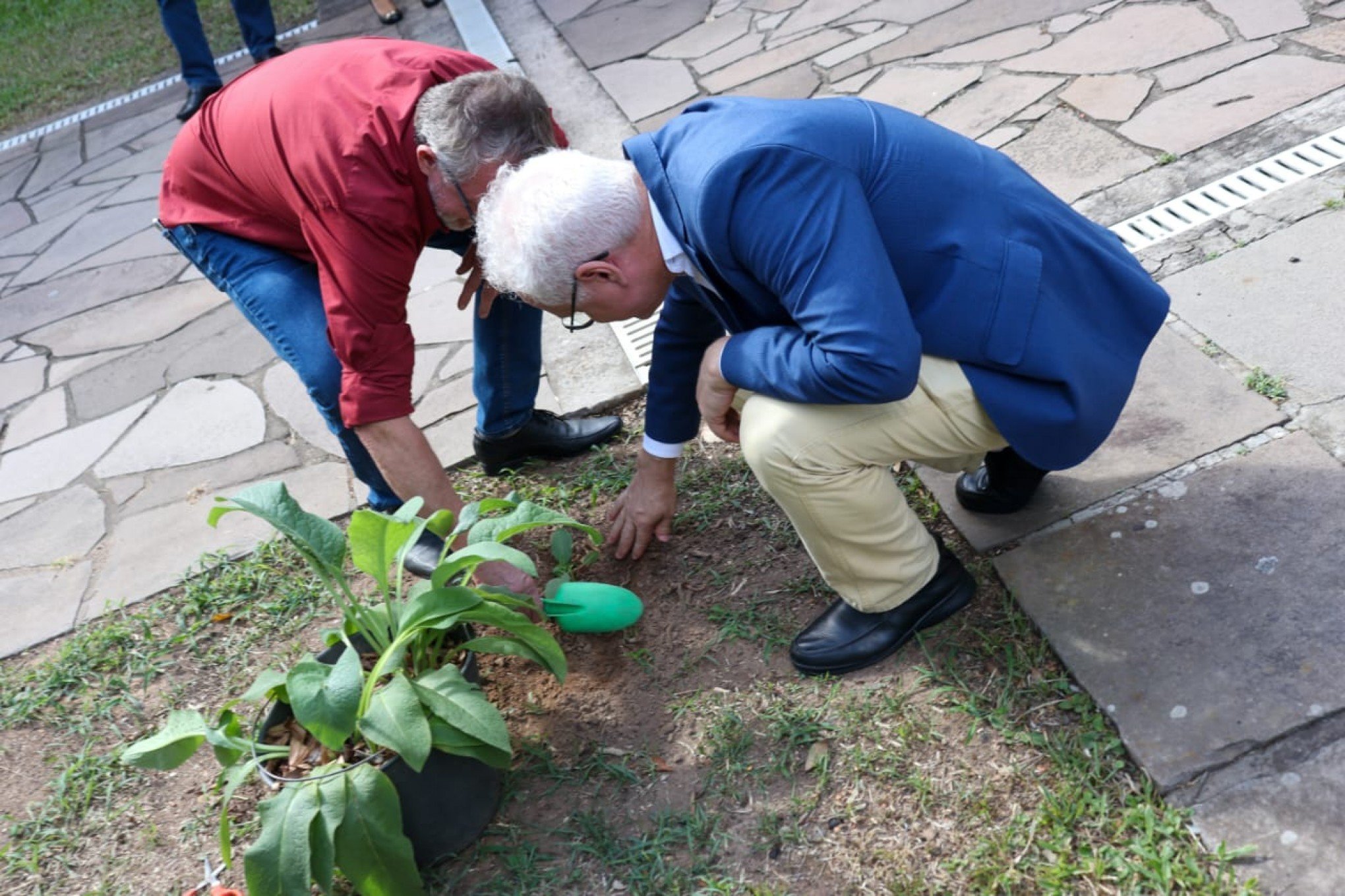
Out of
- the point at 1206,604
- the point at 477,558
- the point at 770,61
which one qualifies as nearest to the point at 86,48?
the point at 770,61

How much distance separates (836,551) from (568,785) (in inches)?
26.5

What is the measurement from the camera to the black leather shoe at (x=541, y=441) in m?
3.06

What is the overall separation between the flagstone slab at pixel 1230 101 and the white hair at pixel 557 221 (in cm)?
228

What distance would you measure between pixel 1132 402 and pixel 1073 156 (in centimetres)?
132

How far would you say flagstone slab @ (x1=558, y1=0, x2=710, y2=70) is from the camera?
17.9 feet

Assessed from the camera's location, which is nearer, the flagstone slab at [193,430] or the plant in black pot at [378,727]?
the plant in black pot at [378,727]

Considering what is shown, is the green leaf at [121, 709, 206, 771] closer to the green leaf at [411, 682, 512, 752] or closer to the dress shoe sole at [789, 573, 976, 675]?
the green leaf at [411, 682, 512, 752]

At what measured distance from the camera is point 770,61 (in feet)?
16.1

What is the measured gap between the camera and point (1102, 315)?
204 cm

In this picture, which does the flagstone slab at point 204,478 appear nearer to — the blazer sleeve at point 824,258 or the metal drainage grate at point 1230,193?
the metal drainage grate at point 1230,193

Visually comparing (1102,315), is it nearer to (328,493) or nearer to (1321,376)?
(1321,376)

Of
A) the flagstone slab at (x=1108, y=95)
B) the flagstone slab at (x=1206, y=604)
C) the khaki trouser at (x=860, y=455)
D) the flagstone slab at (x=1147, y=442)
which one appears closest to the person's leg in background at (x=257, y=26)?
the flagstone slab at (x=1108, y=95)

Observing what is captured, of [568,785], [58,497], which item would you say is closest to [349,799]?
[568,785]

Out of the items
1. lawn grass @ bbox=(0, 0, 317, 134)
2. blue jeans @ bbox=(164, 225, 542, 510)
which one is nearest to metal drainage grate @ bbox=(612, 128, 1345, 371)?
blue jeans @ bbox=(164, 225, 542, 510)
